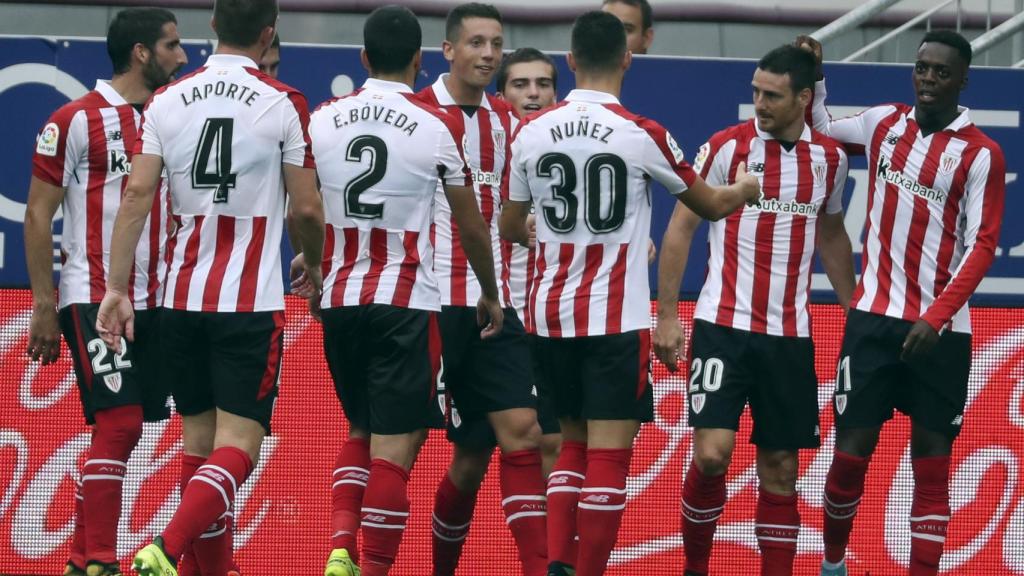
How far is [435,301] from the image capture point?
20.6 feet

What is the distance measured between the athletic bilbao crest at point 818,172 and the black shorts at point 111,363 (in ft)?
9.27

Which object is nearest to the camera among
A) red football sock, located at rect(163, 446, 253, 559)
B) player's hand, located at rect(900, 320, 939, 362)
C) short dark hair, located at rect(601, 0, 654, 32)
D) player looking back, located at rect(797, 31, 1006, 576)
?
red football sock, located at rect(163, 446, 253, 559)

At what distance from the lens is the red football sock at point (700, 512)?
6.99 m

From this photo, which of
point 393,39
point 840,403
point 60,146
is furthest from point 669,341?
point 60,146

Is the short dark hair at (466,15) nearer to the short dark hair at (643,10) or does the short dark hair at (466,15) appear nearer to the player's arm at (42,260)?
the short dark hair at (643,10)

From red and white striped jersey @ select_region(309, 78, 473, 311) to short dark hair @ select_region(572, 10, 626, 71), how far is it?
59cm

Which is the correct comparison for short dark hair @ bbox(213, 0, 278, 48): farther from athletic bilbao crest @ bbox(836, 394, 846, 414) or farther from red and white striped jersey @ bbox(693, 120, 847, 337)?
athletic bilbao crest @ bbox(836, 394, 846, 414)

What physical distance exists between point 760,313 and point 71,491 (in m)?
3.41

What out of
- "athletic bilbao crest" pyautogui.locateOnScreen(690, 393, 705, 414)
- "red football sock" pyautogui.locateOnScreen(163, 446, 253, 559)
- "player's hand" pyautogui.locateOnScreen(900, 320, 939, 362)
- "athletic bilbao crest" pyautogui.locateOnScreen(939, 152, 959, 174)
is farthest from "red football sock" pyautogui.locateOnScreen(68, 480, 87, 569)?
"athletic bilbao crest" pyautogui.locateOnScreen(939, 152, 959, 174)

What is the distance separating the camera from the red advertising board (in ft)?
26.0

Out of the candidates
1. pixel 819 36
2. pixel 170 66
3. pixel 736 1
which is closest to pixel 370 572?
pixel 170 66

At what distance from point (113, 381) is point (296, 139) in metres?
1.46

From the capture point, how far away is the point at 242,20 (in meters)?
6.09

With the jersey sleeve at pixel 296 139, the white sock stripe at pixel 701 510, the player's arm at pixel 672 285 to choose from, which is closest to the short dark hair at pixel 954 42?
the player's arm at pixel 672 285
